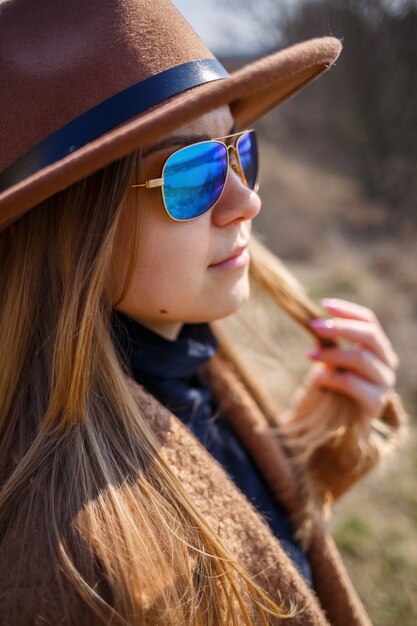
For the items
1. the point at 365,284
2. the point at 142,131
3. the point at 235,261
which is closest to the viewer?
the point at 142,131

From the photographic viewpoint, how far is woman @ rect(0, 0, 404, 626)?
3.15ft

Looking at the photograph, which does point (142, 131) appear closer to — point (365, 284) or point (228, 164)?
point (228, 164)

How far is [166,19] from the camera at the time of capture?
3.71 feet

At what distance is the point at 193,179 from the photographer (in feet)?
3.71

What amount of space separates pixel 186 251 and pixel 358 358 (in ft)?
2.36

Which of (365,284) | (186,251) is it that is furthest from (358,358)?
(365,284)

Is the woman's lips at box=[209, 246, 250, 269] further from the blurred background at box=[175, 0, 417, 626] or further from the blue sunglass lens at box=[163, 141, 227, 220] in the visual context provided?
the blurred background at box=[175, 0, 417, 626]

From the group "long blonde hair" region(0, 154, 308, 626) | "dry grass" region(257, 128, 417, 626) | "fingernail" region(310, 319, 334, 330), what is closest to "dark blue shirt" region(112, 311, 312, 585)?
"long blonde hair" region(0, 154, 308, 626)

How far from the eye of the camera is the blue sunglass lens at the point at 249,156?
1296mm

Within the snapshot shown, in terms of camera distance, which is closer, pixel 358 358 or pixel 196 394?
pixel 196 394

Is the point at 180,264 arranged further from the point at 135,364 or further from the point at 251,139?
the point at 251,139

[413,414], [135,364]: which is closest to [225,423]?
[135,364]

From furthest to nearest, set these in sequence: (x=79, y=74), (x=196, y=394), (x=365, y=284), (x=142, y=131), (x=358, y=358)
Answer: (x=365, y=284) < (x=358, y=358) < (x=196, y=394) < (x=79, y=74) < (x=142, y=131)

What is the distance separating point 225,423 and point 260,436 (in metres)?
0.11
